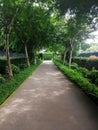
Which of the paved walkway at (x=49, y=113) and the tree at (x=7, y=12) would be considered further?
the tree at (x=7, y=12)

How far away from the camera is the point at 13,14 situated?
12.1 metres

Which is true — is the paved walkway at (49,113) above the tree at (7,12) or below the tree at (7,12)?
below

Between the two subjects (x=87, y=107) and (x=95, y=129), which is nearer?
(x=95, y=129)

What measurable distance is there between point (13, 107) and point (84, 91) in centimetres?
369

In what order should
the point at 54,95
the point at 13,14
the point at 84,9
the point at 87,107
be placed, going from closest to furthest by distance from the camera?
the point at 87,107 → the point at 84,9 → the point at 54,95 → the point at 13,14

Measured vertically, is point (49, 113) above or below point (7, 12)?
below

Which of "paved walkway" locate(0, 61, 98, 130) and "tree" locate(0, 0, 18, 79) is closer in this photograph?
"paved walkway" locate(0, 61, 98, 130)

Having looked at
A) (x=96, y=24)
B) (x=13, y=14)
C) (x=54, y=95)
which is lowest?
(x=54, y=95)

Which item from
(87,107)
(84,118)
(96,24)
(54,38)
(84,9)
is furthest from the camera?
(54,38)

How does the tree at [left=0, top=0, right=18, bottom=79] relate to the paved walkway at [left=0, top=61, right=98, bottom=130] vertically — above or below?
above

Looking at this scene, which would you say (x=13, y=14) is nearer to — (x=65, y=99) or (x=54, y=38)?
(x=65, y=99)

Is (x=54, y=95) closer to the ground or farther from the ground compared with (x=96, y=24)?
closer to the ground

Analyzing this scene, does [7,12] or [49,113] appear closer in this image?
[49,113]

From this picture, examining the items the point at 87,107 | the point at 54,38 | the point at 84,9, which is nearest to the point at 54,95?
the point at 87,107
